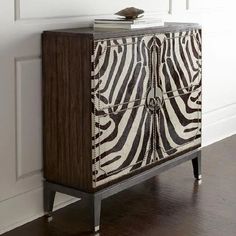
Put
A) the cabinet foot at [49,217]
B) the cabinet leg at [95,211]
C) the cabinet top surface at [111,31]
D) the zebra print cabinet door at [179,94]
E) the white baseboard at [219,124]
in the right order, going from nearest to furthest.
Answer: the cabinet top surface at [111,31]
the cabinet leg at [95,211]
the cabinet foot at [49,217]
the zebra print cabinet door at [179,94]
the white baseboard at [219,124]

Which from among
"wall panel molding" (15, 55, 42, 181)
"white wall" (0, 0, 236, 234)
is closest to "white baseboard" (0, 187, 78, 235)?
"white wall" (0, 0, 236, 234)

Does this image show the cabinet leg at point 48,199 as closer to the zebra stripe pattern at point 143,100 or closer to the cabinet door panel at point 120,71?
the zebra stripe pattern at point 143,100

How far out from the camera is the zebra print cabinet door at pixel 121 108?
8.47 feet

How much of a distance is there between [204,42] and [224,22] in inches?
13.1

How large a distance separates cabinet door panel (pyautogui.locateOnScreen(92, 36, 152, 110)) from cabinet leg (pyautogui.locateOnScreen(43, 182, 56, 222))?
0.53 metres

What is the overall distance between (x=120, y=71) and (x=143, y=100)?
9.5 inches

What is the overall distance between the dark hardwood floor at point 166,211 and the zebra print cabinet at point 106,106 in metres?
0.13

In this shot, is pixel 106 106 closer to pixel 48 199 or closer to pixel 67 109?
pixel 67 109

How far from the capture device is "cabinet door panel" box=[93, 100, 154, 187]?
262 cm

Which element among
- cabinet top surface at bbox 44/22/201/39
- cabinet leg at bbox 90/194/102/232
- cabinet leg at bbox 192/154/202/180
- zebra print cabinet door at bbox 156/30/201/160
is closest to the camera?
cabinet top surface at bbox 44/22/201/39

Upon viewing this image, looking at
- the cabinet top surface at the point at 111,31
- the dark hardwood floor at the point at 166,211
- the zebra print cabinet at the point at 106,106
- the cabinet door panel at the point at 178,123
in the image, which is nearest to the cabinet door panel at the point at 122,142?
the zebra print cabinet at the point at 106,106

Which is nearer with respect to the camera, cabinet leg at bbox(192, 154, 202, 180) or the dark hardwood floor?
the dark hardwood floor

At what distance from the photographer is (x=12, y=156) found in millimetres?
2695

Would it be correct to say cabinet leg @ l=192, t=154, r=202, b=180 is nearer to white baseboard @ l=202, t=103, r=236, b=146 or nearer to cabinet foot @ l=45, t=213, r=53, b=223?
white baseboard @ l=202, t=103, r=236, b=146
